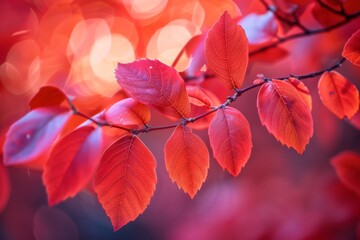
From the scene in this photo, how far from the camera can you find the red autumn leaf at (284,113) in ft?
1.59

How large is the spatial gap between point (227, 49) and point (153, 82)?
0.37 ft

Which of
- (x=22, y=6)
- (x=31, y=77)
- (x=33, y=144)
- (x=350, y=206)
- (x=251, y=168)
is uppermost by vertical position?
(x=33, y=144)

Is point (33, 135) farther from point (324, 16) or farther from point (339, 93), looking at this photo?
point (324, 16)

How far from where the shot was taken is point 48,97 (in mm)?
489

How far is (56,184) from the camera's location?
0.46 metres

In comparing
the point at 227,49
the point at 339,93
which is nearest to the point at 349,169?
the point at 339,93

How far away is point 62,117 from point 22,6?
105cm

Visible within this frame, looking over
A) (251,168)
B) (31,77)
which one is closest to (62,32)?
(31,77)

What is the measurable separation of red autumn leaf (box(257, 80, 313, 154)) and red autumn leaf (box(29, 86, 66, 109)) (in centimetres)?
28

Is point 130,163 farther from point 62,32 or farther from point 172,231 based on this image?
point 172,231

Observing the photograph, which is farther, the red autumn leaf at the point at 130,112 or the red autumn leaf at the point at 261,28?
the red autumn leaf at the point at 261,28

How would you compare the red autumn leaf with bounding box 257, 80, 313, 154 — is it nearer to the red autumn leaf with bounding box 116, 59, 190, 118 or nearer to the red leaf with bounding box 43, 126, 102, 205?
the red autumn leaf with bounding box 116, 59, 190, 118

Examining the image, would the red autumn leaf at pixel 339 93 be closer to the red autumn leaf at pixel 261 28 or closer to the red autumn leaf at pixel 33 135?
the red autumn leaf at pixel 261 28

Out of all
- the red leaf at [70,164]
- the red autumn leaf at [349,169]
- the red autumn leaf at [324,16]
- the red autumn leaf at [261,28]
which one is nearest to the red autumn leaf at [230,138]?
the red leaf at [70,164]
